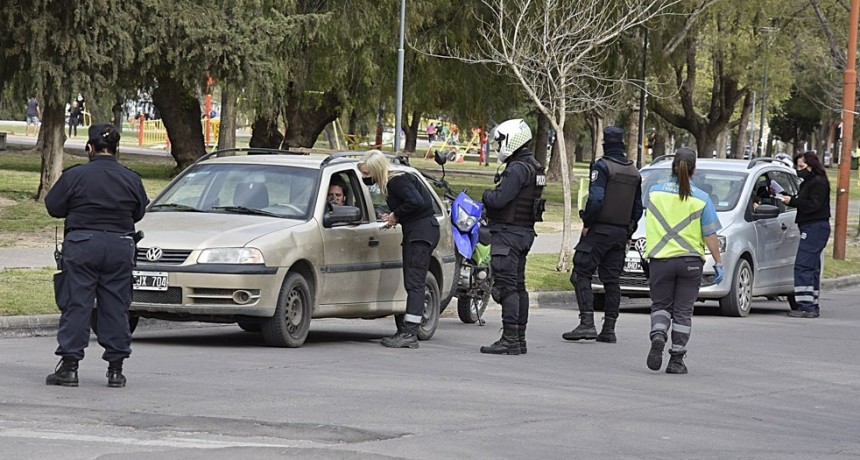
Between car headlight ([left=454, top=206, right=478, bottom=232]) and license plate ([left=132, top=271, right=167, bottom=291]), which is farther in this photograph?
car headlight ([left=454, top=206, right=478, bottom=232])

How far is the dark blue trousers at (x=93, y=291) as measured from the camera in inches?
388

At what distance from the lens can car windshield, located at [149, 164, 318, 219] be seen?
13305 millimetres

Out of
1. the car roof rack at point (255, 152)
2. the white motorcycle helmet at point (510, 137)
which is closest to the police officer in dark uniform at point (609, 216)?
the white motorcycle helmet at point (510, 137)

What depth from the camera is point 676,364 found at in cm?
1225

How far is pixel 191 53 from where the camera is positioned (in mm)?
27344

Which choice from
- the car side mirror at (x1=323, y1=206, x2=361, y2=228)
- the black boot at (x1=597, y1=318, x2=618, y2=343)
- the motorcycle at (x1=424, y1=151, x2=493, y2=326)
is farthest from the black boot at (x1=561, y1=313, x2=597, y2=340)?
the car side mirror at (x1=323, y1=206, x2=361, y2=228)

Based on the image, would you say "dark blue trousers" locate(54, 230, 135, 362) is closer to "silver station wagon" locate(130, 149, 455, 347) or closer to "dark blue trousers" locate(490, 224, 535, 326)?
"silver station wagon" locate(130, 149, 455, 347)

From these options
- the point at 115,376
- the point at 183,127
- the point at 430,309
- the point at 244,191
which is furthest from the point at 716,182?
the point at 183,127

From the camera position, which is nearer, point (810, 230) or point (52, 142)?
point (810, 230)

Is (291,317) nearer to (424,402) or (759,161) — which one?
(424,402)

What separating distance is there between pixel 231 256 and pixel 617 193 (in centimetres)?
385

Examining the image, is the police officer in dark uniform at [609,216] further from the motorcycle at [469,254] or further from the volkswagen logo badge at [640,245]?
the volkswagen logo badge at [640,245]

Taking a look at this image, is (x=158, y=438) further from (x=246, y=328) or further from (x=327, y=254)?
(x=246, y=328)

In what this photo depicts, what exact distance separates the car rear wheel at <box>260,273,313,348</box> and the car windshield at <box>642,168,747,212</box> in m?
7.47
